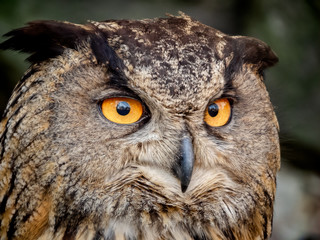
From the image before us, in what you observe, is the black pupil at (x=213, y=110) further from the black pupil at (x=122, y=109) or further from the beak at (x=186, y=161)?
the black pupil at (x=122, y=109)

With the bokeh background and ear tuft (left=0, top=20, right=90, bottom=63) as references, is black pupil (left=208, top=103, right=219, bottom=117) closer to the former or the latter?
ear tuft (left=0, top=20, right=90, bottom=63)

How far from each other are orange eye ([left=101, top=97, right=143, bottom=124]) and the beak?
6.6 inches

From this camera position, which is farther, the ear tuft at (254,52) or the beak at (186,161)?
the ear tuft at (254,52)

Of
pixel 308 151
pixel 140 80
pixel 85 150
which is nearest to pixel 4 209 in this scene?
pixel 85 150

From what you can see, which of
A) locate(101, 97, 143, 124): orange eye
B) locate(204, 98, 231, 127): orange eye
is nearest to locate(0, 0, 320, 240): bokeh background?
locate(204, 98, 231, 127): orange eye

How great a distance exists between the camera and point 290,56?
3.58 meters

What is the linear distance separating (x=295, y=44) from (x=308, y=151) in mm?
840

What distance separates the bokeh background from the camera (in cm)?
348

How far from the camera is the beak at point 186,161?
4.44 ft

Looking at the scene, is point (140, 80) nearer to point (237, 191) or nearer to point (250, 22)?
point (237, 191)

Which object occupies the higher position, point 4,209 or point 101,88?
point 101,88

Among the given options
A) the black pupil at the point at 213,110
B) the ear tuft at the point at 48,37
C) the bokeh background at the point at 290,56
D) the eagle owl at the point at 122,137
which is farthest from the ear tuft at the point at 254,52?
the bokeh background at the point at 290,56

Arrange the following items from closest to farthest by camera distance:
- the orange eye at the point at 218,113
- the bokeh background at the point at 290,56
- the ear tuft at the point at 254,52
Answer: the orange eye at the point at 218,113 < the ear tuft at the point at 254,52 < the bokeh background at the point at 290,56

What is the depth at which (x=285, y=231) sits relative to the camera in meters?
3.48
